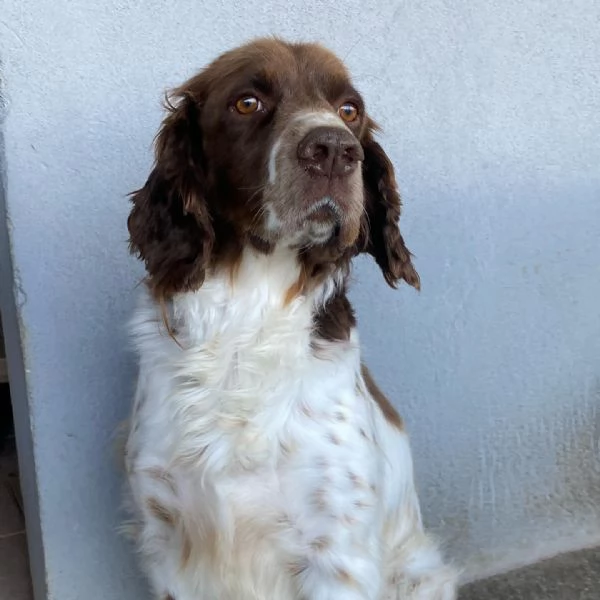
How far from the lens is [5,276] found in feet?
7.07

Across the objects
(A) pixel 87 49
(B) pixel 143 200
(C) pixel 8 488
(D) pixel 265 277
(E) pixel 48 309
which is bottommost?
(C) pixel 8 488

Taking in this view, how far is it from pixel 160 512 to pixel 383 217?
0.80m

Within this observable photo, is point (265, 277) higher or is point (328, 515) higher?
point (265, 277)

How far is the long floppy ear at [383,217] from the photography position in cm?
192

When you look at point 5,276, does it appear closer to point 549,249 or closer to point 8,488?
point 8,488

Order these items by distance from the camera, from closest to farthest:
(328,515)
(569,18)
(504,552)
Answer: (328,515)
(569,18)
(504,552)

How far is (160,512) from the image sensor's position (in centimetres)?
187

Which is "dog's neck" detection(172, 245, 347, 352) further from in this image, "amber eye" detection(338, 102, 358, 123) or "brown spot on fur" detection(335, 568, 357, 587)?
"brown spot on fur" detection(335, 568, 357, 587)

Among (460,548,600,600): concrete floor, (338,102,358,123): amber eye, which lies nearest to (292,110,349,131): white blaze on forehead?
(338,102,358,123): amber eye

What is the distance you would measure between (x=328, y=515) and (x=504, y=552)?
46.7 inches

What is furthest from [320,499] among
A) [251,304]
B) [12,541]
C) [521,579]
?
[12,541]

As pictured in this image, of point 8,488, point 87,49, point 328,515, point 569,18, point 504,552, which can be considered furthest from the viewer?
point 8,488

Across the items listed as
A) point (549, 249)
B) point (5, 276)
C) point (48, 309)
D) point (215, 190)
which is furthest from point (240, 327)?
point (549, 249)

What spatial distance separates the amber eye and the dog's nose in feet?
0.78
